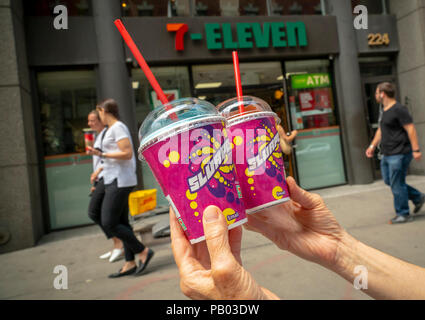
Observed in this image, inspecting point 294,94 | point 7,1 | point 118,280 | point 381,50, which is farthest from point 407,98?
point 7,1

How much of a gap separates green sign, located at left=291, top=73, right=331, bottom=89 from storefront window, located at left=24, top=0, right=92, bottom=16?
4.63 metres

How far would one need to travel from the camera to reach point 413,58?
776 cm

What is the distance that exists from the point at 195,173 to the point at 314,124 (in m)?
7.00

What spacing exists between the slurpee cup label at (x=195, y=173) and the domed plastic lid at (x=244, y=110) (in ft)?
0.68

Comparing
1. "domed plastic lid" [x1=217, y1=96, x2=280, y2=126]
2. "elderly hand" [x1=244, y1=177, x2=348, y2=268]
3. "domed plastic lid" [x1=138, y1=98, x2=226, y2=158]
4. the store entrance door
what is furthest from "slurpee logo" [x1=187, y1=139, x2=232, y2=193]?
the store entrance door

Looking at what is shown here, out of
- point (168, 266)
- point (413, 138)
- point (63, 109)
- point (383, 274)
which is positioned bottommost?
point (168, 266)

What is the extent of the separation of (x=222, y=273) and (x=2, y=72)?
18.8 feet

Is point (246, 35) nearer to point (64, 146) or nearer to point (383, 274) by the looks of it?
point (64, 146)

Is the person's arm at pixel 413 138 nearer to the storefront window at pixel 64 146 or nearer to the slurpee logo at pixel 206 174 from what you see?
the slurpee logo at pixel 206 174

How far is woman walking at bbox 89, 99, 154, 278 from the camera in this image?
339 cm

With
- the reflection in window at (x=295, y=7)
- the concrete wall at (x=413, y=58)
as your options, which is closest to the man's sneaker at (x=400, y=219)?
the concrete wall at (x=413, y=58)

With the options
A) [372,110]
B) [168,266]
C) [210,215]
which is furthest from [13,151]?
[372,110]

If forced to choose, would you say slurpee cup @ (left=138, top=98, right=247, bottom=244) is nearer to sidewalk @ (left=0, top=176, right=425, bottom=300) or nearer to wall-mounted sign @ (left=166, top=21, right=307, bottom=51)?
sidewalk @ (left=0, top=176, right=425, bottom=300)

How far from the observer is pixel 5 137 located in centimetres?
514
